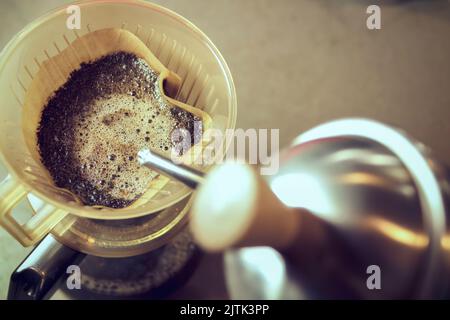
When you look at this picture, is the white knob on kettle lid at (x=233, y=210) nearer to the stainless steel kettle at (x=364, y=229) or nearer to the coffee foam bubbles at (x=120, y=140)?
the stainless steel kettle at (x=364, y=229)

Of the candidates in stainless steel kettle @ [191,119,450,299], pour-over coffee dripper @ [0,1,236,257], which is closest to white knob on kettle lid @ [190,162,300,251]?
stainless steel kettle @ [191,119,450,299]

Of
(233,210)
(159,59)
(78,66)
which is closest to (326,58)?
(159,59)

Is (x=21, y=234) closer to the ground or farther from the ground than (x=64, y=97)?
closer to the ground

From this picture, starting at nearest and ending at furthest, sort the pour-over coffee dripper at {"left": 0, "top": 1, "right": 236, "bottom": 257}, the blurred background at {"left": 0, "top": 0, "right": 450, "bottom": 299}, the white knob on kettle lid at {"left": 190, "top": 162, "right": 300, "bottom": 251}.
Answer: the white knob on kettle lid at {"left": 190, "top": 162, "right": 300, "bottom": 251}, the pour-over coffee dripper at {"left": 0, "top": 1, "right": 236, "bottom": 257}, the blurred background at {"left": 0, "top": 0, "right": 450, "bottom": 299}

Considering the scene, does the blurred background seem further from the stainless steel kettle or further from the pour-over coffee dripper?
the stainless steel kettle

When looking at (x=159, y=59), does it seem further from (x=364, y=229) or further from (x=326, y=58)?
(x=364, y=229)

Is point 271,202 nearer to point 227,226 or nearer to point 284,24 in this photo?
point 227,226

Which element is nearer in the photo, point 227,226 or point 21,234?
point 227,226
